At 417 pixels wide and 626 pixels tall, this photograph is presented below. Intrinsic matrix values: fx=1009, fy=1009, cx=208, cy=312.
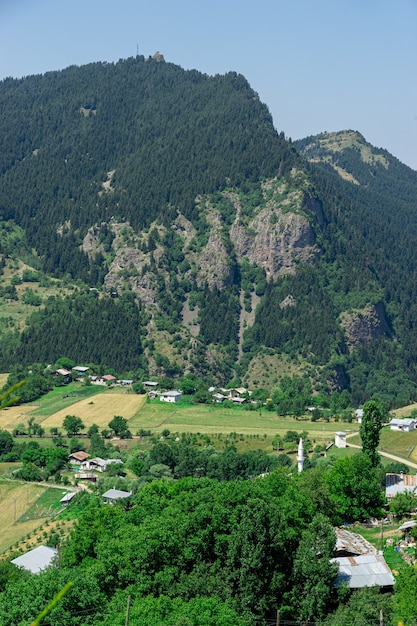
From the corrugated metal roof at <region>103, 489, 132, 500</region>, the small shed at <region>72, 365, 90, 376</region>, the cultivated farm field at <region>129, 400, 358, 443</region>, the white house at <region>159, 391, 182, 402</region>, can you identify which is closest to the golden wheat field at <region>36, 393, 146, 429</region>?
the cultivated farm field at <region>129, 400, 358, 443</region>

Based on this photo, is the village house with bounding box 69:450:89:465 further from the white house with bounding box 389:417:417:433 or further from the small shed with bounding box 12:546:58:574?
the small shed with bounding box 12:546:58:574

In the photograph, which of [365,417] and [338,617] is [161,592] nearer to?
[338,617]

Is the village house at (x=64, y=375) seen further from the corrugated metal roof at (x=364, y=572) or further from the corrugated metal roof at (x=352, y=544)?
the corrugated metal roof at (x=364, y=572)

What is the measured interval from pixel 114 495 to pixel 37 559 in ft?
71.8

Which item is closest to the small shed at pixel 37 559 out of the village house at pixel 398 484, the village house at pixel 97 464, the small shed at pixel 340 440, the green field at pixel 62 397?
the village house at pixel 398 484

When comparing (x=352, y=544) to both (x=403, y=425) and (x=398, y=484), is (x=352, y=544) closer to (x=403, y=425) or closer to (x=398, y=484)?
(x=398, y=484)

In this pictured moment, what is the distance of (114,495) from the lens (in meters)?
91.7

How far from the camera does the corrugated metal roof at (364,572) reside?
54.1 metres

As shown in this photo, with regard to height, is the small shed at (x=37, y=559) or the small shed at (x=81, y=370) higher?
the small shed at (x=81, y=370)

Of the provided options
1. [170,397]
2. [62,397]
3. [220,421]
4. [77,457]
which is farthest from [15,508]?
[170,397]

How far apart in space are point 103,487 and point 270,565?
47.0 meters

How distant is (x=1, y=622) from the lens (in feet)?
147

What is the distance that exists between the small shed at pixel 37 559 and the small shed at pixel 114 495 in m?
16.7

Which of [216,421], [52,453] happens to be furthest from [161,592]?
[216,421]
